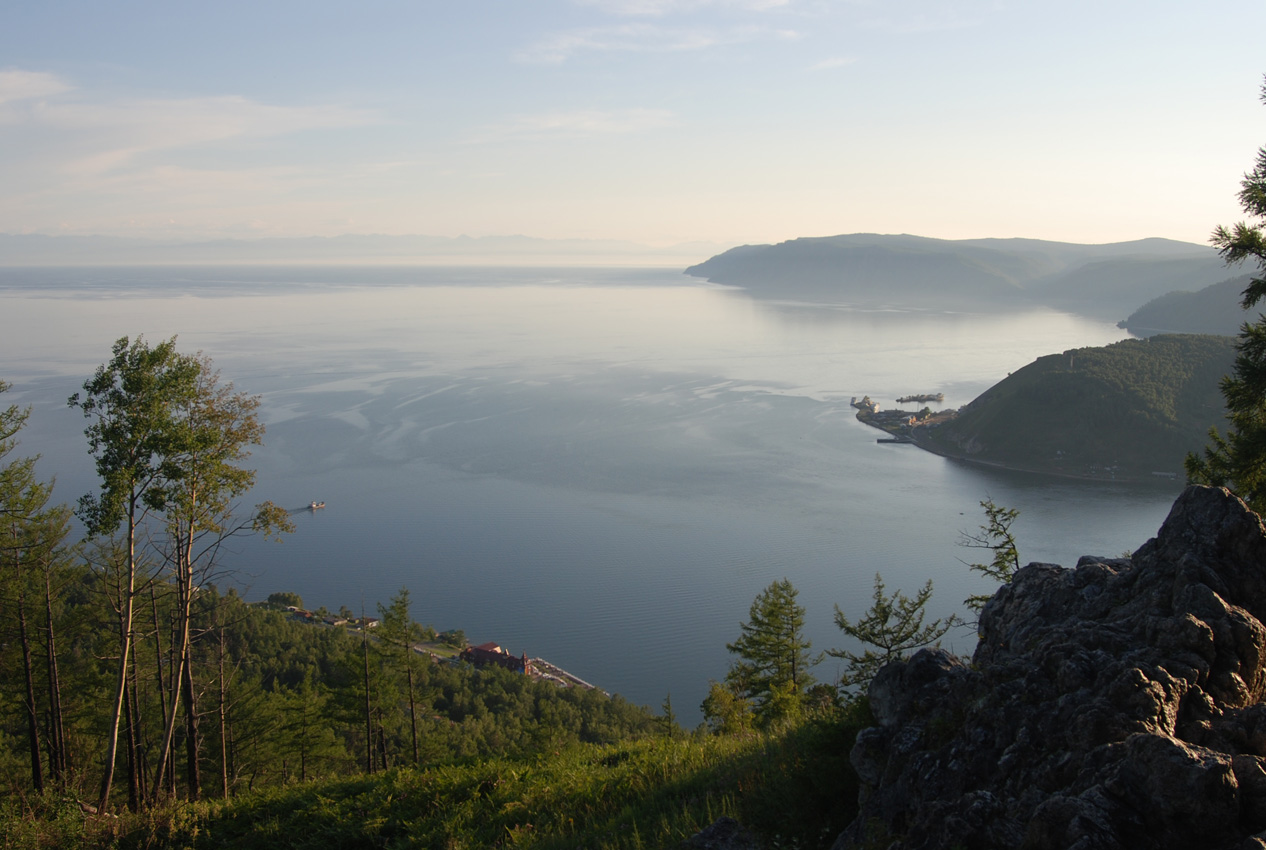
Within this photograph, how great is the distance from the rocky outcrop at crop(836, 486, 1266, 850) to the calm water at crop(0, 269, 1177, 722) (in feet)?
73.8

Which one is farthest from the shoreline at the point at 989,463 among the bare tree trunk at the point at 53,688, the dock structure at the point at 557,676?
the bare tree trunk at the point at 53,688

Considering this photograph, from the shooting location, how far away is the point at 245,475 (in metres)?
9.40

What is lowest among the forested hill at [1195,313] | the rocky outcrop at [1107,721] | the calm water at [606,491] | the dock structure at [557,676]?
the dock structure at [557,676]

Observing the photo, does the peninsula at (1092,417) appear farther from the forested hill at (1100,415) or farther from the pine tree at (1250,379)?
the pine tree at (1250,379)

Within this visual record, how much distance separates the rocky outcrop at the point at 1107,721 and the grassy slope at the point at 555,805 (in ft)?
1.82

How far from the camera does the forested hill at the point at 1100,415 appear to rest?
55.8 m

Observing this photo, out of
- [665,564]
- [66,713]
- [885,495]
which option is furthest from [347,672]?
[885,495]

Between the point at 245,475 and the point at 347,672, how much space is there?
10.2m

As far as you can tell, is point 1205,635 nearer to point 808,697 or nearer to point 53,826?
point 53,826

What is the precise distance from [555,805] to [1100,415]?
65.6 m

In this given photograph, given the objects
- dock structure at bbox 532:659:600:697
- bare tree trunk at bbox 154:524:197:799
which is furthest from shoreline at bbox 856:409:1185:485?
bare tree trunk at bbox 154:524:197:799

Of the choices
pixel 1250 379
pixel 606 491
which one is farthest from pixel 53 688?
pixel 606 491

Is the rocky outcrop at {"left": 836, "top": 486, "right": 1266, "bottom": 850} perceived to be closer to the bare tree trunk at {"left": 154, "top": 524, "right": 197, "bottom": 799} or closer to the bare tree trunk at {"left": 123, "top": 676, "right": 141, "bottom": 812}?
the bare tree trunk at {"left": 154, "top": 524, "right": 197, "bottom": 799}

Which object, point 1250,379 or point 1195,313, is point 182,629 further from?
point 1195,313
